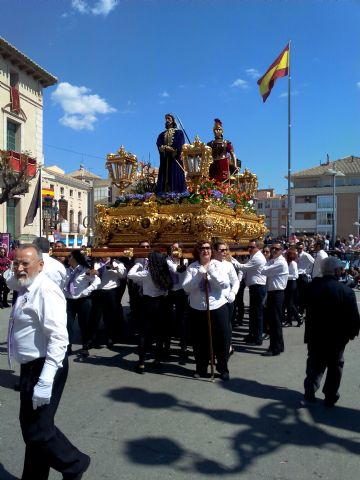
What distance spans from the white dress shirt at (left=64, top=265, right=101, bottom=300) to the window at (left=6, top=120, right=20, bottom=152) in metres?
21.8

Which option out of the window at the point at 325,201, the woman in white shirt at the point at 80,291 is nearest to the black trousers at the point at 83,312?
the woman in white shirt at the point at 80,291

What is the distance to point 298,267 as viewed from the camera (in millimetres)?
10305

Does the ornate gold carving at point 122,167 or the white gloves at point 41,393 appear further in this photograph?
the ornate gold carving at point 122,167

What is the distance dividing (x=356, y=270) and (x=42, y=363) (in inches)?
660

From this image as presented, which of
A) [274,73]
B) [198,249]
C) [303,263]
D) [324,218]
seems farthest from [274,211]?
[198,249]

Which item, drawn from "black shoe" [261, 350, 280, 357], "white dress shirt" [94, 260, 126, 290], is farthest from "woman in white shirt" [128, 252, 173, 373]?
"black shoe" [261, 350, 280, 357]

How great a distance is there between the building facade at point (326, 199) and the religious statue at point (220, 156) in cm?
4957

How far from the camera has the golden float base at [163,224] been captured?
270 inches

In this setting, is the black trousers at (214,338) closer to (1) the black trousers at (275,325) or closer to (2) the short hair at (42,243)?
(1) the black trousers at (275,325)

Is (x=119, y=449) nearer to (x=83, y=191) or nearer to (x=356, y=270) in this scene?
(x=356, y=270)

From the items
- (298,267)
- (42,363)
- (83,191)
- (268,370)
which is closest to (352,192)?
(83,191)

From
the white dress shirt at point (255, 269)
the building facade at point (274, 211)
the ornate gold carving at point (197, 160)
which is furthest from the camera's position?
the building facade at point (274, 211)

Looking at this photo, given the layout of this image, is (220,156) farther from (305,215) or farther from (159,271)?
(305,215)

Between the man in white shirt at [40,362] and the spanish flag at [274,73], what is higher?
the spanish flag at [274,73]
